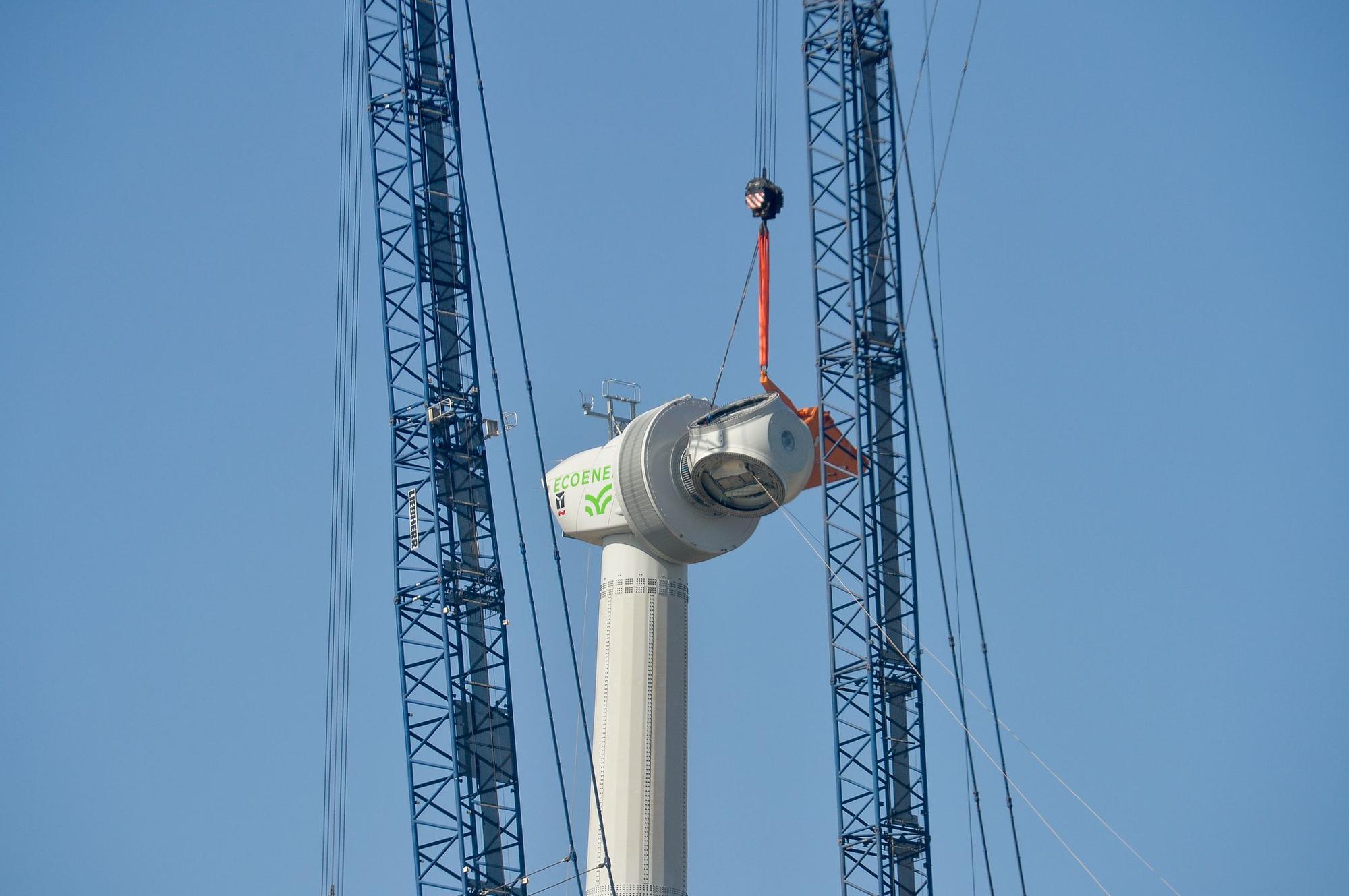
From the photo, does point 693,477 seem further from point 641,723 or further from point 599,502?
point 641,723

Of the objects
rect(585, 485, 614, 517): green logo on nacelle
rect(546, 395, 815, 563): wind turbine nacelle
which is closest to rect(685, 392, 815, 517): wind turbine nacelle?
rect(546, 395, 815, 563): wind turbine nacelle

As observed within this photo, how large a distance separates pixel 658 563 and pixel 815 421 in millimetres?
9500

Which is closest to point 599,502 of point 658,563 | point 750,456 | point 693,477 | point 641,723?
point 658,563

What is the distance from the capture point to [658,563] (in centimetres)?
7638

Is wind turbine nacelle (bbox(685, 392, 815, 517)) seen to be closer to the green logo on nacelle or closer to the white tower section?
the white tower section

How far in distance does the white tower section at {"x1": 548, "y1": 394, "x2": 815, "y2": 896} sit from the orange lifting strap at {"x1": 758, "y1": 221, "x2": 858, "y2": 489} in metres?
1.08

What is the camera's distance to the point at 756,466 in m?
72.5

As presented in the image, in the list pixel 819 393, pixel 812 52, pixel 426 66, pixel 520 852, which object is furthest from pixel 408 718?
pixel 812 52

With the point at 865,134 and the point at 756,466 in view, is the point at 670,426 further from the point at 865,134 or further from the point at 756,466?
the point at 865,134

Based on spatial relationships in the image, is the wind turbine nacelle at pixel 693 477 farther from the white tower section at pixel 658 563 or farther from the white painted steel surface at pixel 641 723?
the white painted steel surface at pixel 641 723

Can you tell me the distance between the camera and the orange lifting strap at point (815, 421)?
67938 millimetres

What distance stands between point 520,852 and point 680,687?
50.8 ft

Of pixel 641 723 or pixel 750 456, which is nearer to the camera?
pixel 750 456

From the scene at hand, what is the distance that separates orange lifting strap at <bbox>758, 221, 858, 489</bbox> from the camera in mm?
67938
